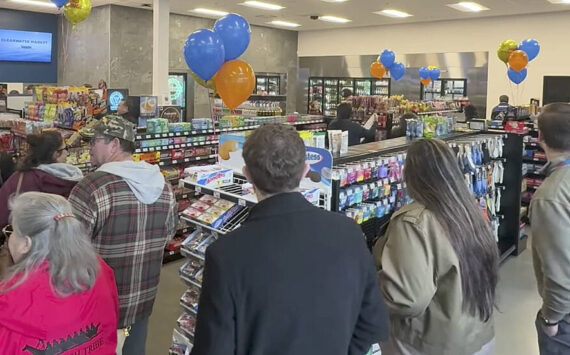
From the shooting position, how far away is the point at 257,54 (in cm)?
1609

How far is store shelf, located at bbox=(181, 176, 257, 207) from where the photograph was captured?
9.83 feet

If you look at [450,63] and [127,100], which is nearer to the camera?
[127,100]

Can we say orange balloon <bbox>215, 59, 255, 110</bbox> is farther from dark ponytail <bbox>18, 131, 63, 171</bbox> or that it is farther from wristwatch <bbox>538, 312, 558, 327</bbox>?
wristwatch <bbox>538, 312, 558, 327</bbox>

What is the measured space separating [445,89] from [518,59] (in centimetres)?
497

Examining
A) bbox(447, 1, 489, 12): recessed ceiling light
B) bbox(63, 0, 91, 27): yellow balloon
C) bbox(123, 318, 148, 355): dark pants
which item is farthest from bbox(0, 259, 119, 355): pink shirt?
bbox(447, 1, 489, 12): recessed ceiling light

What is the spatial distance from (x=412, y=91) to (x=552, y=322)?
1308 centimetres

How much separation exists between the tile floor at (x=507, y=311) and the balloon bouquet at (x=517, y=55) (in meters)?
4.65

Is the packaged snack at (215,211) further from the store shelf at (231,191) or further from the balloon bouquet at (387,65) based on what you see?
the balloon bouquet at (387,65)

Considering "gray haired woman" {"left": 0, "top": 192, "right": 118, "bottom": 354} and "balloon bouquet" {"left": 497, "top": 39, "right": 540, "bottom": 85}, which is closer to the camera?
"gray haired woman" {"left": 0, "top": 192, "right": 118, "bottom": 354}

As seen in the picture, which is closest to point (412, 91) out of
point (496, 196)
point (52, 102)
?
point (496, 196)

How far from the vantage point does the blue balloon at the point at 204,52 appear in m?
5.22

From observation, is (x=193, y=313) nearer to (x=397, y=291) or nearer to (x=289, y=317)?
(x=397, y=291)

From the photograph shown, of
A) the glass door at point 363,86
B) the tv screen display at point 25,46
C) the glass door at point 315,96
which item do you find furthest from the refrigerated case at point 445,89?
the tv screen display at point 25,46

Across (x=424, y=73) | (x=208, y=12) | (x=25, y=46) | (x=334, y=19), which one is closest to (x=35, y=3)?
(x=25, y=46)
